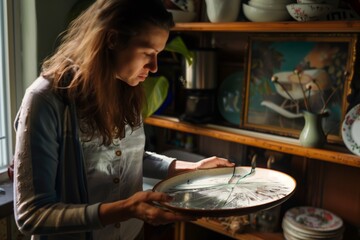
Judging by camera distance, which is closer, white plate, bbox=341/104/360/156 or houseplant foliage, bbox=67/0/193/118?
white plate, bbox=341/104/360/156

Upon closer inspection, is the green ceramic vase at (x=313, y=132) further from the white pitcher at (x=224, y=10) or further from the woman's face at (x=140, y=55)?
the woman's face at (x=140, y=55)

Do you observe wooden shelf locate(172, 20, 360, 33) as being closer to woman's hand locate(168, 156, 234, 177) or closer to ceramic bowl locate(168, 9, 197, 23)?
ceramic bowl locate(168, 9, 197, 23)

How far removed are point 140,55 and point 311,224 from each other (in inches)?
41.9

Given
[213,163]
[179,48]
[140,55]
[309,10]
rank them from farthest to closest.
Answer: [179,48] < [309,10] < [213,163] < [140,55]

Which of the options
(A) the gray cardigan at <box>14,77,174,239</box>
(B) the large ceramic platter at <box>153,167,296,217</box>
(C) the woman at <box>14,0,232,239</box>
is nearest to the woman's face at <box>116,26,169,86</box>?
(C) the woman at <box>14,0,232,239</box>

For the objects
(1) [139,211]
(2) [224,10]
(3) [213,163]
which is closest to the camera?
(1) [139,211]

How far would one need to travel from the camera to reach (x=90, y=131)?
3.14 feet

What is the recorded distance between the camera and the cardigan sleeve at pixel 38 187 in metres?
0.83

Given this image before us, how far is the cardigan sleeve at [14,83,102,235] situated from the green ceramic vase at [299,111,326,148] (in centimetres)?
95

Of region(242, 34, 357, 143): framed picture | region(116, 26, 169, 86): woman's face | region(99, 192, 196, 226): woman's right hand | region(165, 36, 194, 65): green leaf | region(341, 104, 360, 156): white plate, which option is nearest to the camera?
region(99, 192, 196, 226): woman's right hand

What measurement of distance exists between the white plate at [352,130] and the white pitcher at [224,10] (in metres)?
0.62

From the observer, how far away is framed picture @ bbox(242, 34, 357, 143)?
153 cm

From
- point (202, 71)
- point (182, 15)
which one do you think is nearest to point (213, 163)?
point (202, 71)

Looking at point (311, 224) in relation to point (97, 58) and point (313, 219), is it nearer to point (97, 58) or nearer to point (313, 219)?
point (313, 219)
